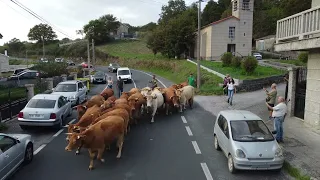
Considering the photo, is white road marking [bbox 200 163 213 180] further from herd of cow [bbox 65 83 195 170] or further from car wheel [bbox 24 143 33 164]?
car wheel [bbox 24 143 33 164]

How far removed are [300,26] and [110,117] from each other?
350 inches

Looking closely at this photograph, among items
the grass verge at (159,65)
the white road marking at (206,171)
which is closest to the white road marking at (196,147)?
the white road marking at (206,171)

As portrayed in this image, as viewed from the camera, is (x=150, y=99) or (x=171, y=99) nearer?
(x=150, y=99)

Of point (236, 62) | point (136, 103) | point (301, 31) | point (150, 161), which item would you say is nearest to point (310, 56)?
point (301, 31)

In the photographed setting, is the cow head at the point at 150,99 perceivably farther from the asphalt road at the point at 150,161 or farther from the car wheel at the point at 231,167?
the car wheel at the point at 231,167

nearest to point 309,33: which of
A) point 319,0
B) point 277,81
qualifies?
point 319,0

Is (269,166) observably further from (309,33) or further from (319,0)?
(319,0)

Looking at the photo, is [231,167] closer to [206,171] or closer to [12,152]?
[206,171]

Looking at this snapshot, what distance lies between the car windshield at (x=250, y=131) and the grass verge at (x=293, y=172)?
0.92 m

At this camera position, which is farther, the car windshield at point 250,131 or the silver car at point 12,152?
the car windshield at point 250,131

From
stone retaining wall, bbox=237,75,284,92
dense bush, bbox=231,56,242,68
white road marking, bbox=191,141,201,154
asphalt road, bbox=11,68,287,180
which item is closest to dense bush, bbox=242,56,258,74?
stone retaining wall, bbox=237,75,284,92

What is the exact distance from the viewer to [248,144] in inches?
351

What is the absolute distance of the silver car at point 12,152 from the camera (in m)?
8.07

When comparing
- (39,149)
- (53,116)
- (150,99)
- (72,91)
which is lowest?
(39,149)
